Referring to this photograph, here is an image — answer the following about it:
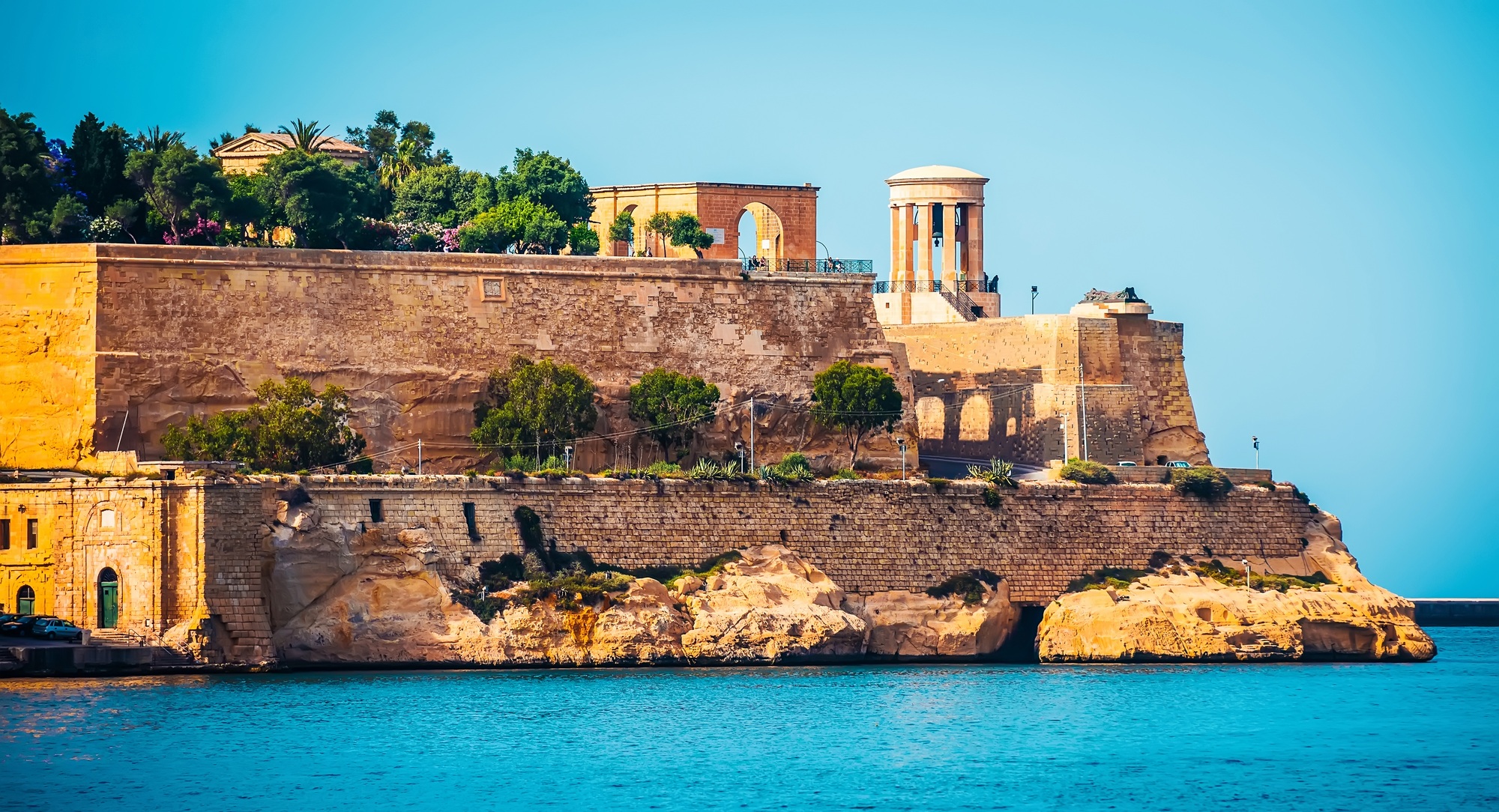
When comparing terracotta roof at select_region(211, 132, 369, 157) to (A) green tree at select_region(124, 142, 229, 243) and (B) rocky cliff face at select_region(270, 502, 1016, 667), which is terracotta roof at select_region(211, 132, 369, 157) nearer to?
(A) green tree at select_region(124, 142, 229, 243)

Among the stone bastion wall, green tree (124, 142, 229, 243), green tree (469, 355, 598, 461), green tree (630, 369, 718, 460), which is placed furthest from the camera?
green tree (124, 142, 229, 243)

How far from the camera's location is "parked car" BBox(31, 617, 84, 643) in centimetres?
4944

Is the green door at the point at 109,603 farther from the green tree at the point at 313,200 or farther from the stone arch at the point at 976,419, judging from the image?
the stone arch at the point at 976,419

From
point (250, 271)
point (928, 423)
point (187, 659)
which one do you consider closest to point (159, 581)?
point (187, 659)

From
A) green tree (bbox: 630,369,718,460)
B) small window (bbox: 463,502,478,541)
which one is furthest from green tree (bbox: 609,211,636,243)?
small window (bbox: 463,502,478,541)

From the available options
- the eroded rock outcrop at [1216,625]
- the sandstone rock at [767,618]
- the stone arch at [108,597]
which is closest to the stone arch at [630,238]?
the sandstone rock at [767,618]

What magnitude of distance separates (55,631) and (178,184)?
13.3m

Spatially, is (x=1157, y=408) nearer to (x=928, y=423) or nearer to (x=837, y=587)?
(x=928, y=423)

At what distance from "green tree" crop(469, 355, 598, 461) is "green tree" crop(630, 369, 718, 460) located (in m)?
1.48

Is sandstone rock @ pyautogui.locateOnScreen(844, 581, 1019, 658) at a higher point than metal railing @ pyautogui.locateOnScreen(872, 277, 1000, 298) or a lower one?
lower

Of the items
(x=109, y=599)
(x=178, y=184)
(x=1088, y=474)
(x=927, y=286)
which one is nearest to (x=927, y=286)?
(x=927, y=286)

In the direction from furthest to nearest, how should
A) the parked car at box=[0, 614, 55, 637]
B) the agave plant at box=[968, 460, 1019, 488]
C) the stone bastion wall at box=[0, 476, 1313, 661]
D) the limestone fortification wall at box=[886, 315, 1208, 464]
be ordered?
the limestone fortification wall at box=[886, 315, 1208, 464]
the agave plant at box=[968, 460, 1019, 488]
the stone bastion wall at box=[0, 476, 1313, 661]
the parked car at box=[0, 614, 55, 637]

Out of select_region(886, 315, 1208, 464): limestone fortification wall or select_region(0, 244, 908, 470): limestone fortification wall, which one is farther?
select_region(886, 315, 1208, 464): limestone fortification wall

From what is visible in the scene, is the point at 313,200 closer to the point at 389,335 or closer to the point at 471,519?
the point at 389,335
